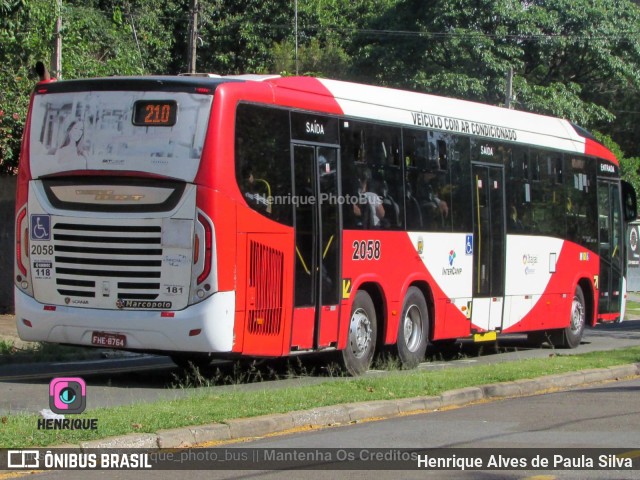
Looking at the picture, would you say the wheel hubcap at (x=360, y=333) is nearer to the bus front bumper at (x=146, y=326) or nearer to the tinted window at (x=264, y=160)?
the tinted window at (x=264, y=160)

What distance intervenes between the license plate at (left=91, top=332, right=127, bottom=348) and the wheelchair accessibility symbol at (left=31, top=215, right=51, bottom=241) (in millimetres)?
1271

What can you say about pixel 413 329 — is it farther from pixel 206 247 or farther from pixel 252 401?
pixel 252 401

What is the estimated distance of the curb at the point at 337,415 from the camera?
865 centimetres

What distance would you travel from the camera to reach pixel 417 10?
3841cm

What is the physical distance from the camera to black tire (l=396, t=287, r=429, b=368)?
49.9 ft

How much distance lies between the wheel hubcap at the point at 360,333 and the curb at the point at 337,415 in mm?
2097

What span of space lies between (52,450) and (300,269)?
5457mm

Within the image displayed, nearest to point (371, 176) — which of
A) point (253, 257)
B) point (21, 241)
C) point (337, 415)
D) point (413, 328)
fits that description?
point (413, 328)

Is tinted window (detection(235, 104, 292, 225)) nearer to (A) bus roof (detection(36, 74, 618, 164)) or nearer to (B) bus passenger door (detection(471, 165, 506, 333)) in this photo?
(A) bus roof (detection(36, 74, 618, 164))

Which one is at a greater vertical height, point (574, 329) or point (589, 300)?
point (589, 300)

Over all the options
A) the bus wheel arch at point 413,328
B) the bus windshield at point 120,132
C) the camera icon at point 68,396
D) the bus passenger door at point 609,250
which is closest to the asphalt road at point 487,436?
the camera icon at point 68,396

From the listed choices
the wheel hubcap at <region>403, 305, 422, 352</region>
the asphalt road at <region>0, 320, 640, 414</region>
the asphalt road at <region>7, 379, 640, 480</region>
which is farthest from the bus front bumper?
the wheel hubcap at <region>403, 305, 422, 352</region>

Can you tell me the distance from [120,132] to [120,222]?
3.24 ft

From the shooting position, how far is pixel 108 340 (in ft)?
39.5
